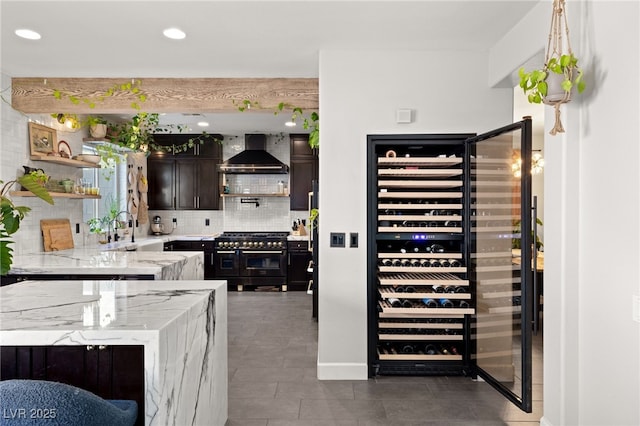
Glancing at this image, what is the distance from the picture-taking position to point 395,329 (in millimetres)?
3578

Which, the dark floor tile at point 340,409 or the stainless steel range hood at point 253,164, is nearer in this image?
the dark floor tile at point 340,409

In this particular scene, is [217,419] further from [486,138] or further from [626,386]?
[486,138]

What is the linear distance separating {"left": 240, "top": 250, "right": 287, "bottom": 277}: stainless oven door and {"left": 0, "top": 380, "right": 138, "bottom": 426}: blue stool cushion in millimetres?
5477

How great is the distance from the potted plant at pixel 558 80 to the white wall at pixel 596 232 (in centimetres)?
9

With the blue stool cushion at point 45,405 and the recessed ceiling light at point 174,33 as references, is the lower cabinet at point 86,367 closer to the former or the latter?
the blue stool cushion at point 45,405

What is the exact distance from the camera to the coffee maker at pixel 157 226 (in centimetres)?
729

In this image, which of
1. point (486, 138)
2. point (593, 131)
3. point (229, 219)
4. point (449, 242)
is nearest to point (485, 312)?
point (449, 242)

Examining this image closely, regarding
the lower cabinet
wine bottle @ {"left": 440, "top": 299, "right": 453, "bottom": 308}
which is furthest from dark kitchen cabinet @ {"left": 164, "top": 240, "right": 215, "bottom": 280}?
the lower cabinet

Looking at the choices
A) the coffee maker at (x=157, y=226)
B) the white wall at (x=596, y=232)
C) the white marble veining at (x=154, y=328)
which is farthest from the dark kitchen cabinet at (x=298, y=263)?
the white wall at (x=596, y=232)

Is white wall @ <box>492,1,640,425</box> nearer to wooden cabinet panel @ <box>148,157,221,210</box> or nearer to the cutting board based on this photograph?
Result: the cutting board

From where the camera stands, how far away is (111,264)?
11.6 feet

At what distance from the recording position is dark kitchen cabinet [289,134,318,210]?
7.05m

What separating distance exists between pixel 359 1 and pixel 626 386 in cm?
248

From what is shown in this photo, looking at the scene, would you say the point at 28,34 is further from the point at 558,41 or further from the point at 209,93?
the point at 558,41
